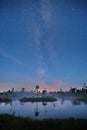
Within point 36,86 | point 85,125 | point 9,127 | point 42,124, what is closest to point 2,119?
point 9,127

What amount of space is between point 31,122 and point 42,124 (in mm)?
1240

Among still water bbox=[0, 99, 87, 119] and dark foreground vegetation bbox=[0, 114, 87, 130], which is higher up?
still water bbox=[0, 99, 87, 119]

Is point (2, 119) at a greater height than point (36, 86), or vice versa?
point (36, 86)

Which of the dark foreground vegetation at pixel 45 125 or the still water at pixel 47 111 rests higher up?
the still water at pixel 47 111

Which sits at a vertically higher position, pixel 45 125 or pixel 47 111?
pixel 47 111

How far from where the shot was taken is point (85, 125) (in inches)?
805

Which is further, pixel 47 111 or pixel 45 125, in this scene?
pixel 47 111

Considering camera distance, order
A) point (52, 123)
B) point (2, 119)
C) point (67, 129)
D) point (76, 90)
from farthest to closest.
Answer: point (76, 90)
point (2, 119)
point (52, 123)
point (67, 129)

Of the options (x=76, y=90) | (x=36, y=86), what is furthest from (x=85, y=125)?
(x=76, y=90)

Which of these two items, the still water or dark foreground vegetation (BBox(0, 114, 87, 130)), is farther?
the still water

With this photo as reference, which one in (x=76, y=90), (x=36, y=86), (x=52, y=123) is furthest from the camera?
(x=76, y=90)

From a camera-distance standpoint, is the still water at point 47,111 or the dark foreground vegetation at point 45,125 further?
the still water at point 47,111

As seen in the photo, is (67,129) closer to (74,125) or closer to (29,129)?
(74,125)

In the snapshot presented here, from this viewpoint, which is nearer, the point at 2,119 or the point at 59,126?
the point at 59,126
